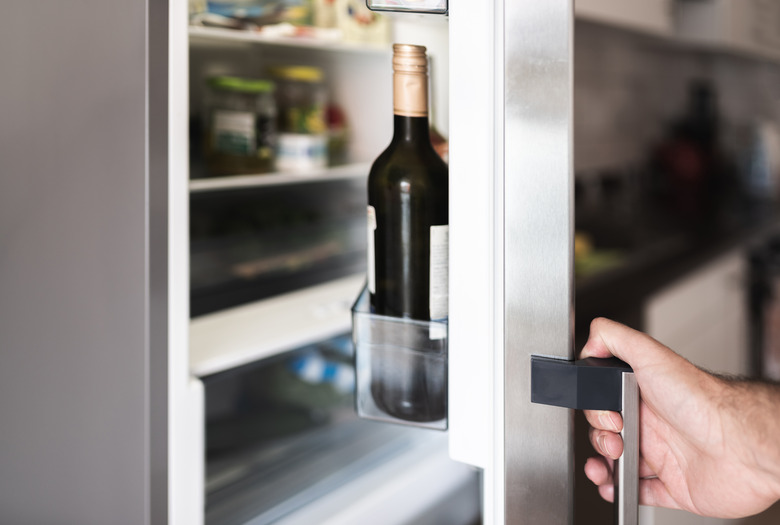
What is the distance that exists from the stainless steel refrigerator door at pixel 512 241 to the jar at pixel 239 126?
774 mm

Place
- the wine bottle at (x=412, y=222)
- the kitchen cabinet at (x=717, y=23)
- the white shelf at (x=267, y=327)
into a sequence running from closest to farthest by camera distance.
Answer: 1. the wine bottle at (x=412, y=222)
2. the white shelf at (x=267, y=327)
3. the kitchen cabinet at (x=717, y=23)

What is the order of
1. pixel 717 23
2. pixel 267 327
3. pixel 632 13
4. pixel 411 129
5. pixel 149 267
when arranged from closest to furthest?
1. pixel 411 129
2. pixel 149 267
3. pixel 267 327
4. pixel 632 13
5. pixel 717 23

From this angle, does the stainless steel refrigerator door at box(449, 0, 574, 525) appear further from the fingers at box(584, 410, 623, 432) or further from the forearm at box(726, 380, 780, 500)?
the forearm at box(726, 380, 780, 500)

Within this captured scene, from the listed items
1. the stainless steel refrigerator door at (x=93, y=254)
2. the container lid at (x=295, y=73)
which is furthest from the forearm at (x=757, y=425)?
the container lid at (x=295, y=73)

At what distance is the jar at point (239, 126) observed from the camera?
140 cm

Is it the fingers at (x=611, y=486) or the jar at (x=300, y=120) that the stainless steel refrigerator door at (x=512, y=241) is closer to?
the fingers at (x=611, y=486)

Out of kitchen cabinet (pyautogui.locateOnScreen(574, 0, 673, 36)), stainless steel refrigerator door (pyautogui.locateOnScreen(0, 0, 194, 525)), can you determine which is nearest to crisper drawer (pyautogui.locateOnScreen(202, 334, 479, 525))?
stainless steel refrigerator door (pyautogui.locateOnScreen(0, 0, 194, 525))

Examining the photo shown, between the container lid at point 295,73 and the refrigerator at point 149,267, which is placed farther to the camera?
the container lid at point 295,73

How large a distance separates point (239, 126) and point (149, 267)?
0.59 meters

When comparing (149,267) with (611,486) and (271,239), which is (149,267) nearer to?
(611,486)

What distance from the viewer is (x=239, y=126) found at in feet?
4.59

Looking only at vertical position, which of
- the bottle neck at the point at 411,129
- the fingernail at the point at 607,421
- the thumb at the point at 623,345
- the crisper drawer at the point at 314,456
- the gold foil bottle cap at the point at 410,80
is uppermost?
the gold foil bottle cap at the point at 410,80

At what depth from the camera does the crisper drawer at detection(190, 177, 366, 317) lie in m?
1.48

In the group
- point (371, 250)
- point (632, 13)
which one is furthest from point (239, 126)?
point (632, 13)
